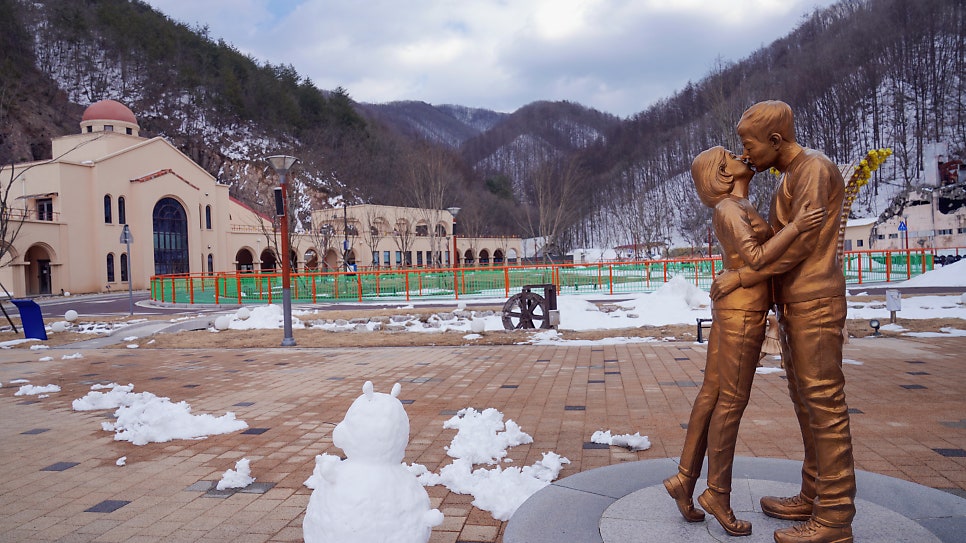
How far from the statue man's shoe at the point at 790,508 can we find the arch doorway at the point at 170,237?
52971mm

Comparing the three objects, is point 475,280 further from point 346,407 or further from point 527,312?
point 346,407

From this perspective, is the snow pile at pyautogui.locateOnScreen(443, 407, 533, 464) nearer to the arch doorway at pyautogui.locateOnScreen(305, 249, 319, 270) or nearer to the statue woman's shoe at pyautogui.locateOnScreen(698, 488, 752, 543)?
the statue woman's shoe at pyautogui.locateOnScreen(698, 488, 752, 543)

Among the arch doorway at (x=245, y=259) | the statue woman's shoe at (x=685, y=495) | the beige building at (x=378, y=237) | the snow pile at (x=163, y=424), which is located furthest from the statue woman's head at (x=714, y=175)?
the arch doorway at (x=245, y=259)

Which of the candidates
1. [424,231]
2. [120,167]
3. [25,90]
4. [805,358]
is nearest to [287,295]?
[805,358]

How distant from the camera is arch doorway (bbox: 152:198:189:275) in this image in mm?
48281

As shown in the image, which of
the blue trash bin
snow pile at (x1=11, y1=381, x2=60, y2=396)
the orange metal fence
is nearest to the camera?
snow pile at (x1=11, y1=381, x2=60, y2=396)

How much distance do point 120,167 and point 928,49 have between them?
3661 inches

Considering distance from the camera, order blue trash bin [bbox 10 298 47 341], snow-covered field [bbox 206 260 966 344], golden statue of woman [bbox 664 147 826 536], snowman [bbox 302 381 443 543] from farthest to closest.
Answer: blue trash bin [bbox 10 298 47 341] < snow-covered field [bbox 206 260 966 344] < golden statue of woman [bbox 664 147 826 536] < snowman [bbox 302 381 443 543]

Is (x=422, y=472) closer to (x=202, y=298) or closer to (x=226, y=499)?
(x=226, y=499)

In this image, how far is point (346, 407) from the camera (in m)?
6.57

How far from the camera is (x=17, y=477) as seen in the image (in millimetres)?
4598

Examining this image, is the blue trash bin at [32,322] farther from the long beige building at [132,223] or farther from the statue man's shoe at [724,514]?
the long beige building at [132,223]

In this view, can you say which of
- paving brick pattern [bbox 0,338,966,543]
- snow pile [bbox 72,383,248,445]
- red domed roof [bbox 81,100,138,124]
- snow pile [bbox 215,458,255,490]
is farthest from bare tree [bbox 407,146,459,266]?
snow pile [bbox 215,458,255,490]

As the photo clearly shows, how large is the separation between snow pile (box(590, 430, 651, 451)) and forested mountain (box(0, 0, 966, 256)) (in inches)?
1995
